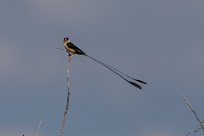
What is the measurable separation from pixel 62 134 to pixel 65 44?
336 inches

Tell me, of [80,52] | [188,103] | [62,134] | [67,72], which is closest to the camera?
[62,134]

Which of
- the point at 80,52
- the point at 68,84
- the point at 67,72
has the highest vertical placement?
the point at 80,52

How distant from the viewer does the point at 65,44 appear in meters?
14.2

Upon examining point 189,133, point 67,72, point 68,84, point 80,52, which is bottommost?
point 189,133

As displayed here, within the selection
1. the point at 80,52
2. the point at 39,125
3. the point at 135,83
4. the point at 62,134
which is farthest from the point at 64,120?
the point at 80,52

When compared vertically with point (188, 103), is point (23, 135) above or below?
below

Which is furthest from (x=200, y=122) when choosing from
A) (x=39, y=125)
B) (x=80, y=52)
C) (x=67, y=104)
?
(x=80, y=52)

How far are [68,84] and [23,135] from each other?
1.22 m

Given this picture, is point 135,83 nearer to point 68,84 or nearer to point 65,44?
point 68,84

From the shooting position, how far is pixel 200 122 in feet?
21.2

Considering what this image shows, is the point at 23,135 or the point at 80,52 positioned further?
the point at 80,52

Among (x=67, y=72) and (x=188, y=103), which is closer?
(x=188, y=103)

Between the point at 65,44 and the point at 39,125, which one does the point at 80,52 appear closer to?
the point at 65,44

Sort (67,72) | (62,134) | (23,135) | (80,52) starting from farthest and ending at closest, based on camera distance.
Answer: (80,52), (67,72), (23,135), (62,134)
